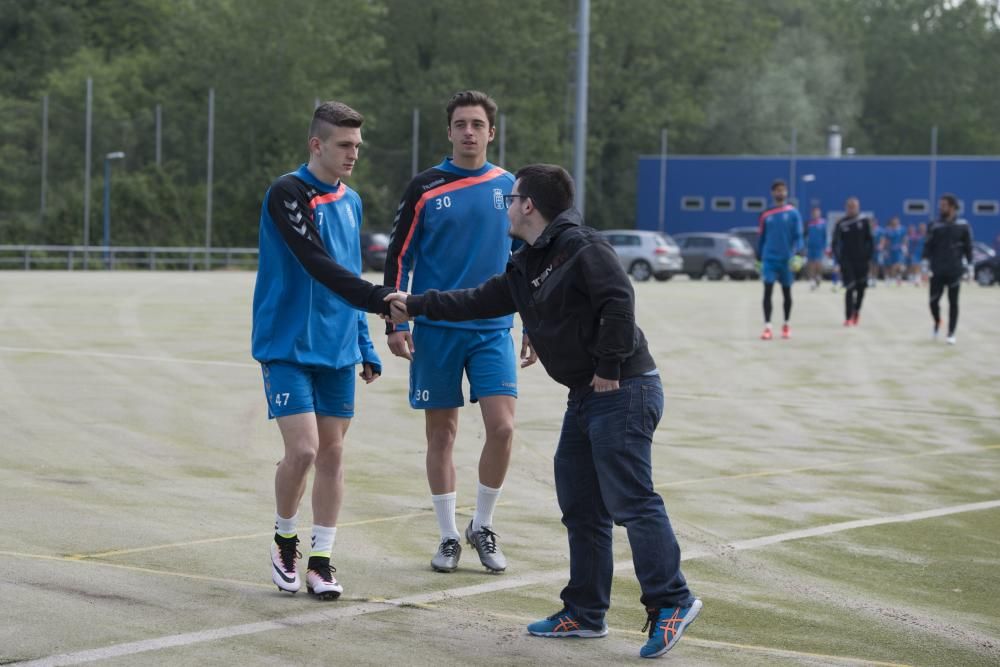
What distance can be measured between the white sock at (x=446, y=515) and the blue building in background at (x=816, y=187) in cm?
6075

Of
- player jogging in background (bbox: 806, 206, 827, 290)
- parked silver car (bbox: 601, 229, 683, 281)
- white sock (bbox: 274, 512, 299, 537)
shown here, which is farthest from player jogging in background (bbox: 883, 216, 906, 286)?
white sock (bbox: 274, 512, 299, 537)

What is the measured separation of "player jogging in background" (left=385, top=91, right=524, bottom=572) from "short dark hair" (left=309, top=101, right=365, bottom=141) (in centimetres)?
72

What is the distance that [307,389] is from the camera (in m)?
6.30

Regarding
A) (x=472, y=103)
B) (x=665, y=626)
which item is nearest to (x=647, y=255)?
(x=472, y=103)

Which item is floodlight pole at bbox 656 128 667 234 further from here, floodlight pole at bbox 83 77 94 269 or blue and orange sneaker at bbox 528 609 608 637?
blue and orange sneaker at bbox 528 609 608 637

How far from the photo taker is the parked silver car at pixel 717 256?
52000mm

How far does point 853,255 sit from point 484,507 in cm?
1889

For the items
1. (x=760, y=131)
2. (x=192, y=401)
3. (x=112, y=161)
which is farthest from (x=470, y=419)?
(x=760, y=131)

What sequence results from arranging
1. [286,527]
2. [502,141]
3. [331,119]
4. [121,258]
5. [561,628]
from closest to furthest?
1. [561,628]
2. [331,119]
3. [286,527]
4. [121,258]
5. [502,141]

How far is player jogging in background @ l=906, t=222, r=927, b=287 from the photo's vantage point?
4984 cm

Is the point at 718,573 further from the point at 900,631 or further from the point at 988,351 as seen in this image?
the point at 988,351

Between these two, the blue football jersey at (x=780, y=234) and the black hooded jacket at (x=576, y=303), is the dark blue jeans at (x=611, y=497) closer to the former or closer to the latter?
the black hooded jacket at (x=576, y=303)

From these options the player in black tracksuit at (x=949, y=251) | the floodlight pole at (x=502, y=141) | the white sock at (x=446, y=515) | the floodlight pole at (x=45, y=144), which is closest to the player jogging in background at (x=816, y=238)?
the player in black tracksuit at (x=949, y=251)

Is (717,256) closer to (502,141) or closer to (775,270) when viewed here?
(502,141)
